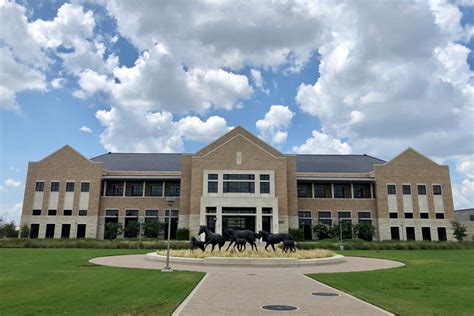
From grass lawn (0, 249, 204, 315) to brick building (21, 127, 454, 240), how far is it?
36595mm

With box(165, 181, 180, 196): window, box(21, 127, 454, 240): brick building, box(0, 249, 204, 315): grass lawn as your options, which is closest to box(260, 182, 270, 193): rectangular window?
box(21, 127, 454, 240): brick building

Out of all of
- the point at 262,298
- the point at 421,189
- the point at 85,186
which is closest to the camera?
the point at 262,298

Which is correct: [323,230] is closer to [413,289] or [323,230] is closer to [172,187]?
[172,187]

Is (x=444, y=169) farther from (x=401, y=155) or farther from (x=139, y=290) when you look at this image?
(x=139, y=290)

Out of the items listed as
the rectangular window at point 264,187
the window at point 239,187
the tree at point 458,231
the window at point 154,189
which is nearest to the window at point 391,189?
the tree at point 458,231

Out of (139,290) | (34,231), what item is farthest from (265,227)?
(139,290)

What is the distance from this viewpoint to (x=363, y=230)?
5425cm

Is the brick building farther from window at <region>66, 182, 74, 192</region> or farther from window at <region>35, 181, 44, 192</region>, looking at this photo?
window at <region>66, 182, 74, 192</region>

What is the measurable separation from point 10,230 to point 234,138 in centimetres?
3506

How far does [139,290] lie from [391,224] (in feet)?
170

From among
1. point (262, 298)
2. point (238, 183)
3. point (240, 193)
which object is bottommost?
point (262, 298)

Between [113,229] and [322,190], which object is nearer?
[113,229]

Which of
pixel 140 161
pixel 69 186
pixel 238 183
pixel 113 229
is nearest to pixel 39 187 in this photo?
pixel 69 186

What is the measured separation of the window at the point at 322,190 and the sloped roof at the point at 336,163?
14.5ft
